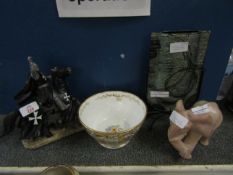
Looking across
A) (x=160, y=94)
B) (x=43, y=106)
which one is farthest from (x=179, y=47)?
(x=43, y=106)

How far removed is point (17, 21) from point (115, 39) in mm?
257

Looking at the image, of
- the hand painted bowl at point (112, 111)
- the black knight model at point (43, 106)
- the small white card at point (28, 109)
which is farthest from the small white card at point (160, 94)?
the small white card at point (28, 109)

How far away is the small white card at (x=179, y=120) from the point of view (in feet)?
1.70

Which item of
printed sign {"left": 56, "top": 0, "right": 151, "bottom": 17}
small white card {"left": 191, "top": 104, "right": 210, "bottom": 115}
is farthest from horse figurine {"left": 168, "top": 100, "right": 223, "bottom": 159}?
printed sign {"left": 56, "top": 0, "right": 151, "bottom": 17}

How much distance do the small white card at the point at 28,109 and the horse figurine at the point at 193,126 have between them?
0.35 meters

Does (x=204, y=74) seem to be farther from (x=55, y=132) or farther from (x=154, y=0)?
(x=55, y=132)

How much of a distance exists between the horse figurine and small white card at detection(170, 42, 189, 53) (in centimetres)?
14

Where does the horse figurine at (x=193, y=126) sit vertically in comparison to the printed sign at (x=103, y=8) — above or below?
below

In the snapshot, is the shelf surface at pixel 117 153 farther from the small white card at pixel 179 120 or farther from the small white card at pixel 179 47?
the small white card at pixel 179 47

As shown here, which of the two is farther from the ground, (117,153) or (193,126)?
(193,126)

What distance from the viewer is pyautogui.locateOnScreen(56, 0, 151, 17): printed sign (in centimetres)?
52

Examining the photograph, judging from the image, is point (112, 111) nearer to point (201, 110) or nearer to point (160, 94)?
point (160, 94)

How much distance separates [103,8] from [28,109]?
12.7 inches

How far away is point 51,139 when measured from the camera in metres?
0.63
